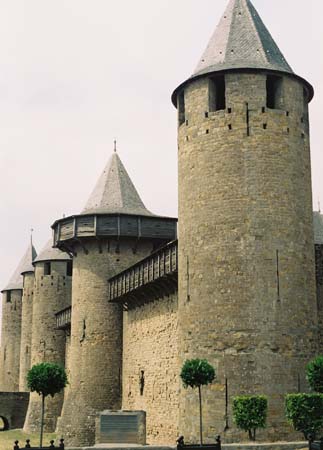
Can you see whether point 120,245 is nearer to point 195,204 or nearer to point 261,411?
point 195,204

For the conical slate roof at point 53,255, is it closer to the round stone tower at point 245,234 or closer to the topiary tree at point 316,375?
the round stone tower at point 245,234

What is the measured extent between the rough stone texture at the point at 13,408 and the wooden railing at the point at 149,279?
1636cm

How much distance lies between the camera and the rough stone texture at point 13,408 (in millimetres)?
41406

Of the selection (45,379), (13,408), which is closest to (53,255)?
(13,408)

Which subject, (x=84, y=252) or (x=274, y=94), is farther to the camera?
(x=84, y=252)

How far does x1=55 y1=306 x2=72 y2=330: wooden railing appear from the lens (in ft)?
111

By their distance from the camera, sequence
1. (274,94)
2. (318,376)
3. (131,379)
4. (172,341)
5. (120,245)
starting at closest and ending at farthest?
(318,376) → (274,94) → (172,341) → (131,379) → (120,245)

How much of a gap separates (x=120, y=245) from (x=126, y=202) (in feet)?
6.49

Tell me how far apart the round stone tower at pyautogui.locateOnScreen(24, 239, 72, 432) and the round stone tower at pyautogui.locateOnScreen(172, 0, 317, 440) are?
19509 mm

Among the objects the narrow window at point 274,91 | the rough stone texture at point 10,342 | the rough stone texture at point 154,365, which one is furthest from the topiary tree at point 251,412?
the rough stone texture at point 10,342

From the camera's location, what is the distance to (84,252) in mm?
29031

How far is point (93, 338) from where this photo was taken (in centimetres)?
2814

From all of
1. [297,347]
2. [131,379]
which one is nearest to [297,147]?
[297,347]

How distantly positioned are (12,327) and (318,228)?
30868 mm
